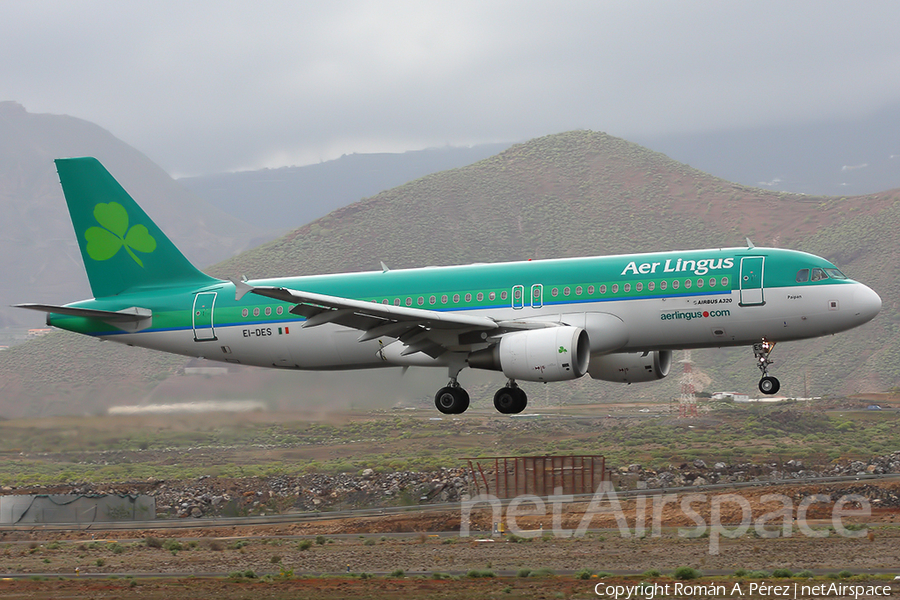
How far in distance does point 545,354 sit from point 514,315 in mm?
2588

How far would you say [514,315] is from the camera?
34.6 m

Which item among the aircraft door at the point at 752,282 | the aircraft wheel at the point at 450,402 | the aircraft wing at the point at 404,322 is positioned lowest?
the aircraft wheel at the point at 450,402

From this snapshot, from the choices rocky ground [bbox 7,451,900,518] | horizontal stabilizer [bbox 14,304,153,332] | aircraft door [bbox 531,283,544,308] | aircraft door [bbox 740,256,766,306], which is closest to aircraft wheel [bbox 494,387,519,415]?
aircraft door [bbox 531,283,544,308]

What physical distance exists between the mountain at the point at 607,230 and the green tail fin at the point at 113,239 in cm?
6313

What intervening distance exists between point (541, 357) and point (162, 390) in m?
24.5

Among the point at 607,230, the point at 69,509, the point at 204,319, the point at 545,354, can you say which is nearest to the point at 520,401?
the point at 545,354

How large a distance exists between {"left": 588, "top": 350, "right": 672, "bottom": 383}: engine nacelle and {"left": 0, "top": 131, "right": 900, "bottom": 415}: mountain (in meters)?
62.9

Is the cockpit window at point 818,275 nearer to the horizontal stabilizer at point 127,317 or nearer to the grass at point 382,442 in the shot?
the grass at point 382,442

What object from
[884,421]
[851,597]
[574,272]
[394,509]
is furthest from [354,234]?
[851,597]

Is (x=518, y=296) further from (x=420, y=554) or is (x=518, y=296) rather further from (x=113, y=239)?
(x=113, y=239)

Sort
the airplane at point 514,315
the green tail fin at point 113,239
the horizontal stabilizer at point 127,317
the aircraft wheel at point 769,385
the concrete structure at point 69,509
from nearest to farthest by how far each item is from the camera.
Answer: the airplane at point 514,315 < the aircraft wheel at point 769,385 < the horizontal stabilizer at point 127,317 < the green tail fin at point 113,239 < the concrete structure at point 69,509

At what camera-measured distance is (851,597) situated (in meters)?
22.9
